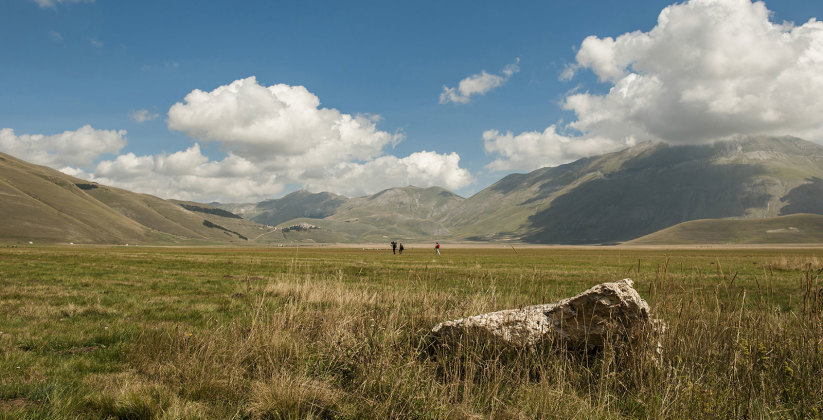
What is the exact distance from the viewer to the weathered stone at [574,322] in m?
6.64

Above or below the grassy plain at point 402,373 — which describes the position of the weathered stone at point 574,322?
above

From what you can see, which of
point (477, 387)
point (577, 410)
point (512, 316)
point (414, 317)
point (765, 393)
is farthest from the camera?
point (414, 317)

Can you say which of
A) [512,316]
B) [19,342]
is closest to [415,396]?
[512,316]

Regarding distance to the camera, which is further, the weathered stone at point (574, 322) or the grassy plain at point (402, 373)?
the weathered stone at point (574, 322)

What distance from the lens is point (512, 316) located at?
7.38 meters

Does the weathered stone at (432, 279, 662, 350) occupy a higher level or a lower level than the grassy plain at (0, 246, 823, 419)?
higher

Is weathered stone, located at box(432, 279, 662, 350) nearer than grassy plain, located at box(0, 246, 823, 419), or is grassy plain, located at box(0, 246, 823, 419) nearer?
grassy plain, located at box(0, 246, 823, 419)

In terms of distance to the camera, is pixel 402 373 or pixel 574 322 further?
pixel 574 322

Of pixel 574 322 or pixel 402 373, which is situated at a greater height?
pixel 574 322

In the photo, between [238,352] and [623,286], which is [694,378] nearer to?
[623,286]

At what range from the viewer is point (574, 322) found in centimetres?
706

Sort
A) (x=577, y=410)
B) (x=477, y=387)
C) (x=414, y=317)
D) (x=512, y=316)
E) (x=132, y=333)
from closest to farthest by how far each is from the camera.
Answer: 1. (x=577, y=410)
2. (x=477, y=387)
3. (x=512, y=316)
4. (x=414, y=317)
5. (x=132, y=333)

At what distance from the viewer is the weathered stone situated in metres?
6.64

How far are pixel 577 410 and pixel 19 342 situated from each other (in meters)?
10.9
